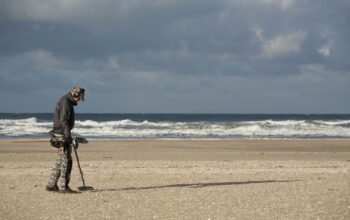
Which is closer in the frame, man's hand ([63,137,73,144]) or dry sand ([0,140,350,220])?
dry sand ([0,140,350,220])

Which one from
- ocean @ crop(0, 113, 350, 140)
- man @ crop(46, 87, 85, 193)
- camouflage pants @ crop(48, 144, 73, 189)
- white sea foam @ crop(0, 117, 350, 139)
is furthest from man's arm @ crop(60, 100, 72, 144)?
white sea foam @ crop(0, 117, 350, 139)

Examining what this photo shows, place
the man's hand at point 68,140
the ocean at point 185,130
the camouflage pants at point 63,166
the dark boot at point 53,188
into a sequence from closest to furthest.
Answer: the man's hand at point 68,140 < the camouflage pants at point 63,166 < the dark boot at point 53,188 < the ocean at point 185,130

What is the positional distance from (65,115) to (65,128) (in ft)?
0.73

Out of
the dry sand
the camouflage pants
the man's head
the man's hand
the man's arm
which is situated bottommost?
the dry sand

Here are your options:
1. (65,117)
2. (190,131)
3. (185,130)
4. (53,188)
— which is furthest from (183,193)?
(185,130)

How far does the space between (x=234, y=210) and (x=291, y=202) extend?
1193 millimetres

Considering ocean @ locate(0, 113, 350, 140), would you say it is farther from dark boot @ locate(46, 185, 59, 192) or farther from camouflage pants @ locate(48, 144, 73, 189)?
camouflage pants @ locate(48, 144, 73, 189)

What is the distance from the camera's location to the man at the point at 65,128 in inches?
366

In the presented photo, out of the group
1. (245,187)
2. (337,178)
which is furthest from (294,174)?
(245,187)

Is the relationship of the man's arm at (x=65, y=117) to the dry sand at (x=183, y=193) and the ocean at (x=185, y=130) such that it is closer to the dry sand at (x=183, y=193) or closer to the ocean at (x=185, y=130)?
the dry sand at (x=183, y=193)

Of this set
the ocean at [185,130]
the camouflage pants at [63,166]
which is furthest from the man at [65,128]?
the ocean at [185,130]

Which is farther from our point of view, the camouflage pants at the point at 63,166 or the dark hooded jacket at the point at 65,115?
the camouflage pants at the point at 63,166

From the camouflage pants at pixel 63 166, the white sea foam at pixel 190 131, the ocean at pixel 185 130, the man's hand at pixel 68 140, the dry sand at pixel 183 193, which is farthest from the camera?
the white sea foam at pixel 190 131

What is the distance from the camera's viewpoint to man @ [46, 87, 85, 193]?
30.5ft
